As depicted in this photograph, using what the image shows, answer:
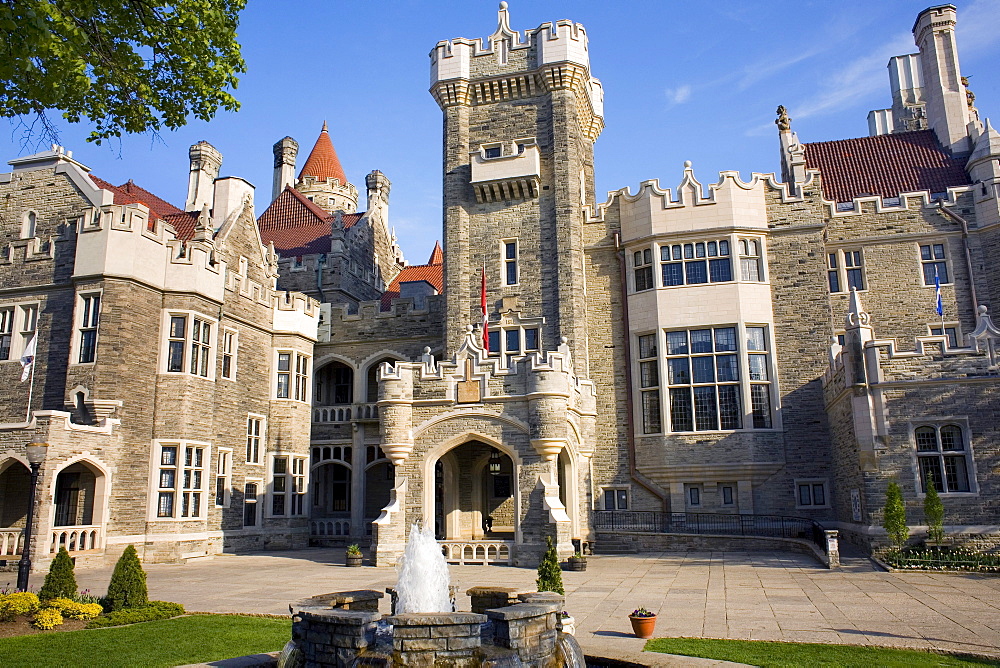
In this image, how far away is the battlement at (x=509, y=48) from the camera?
91.0 ft

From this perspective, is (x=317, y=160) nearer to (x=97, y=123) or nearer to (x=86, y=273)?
(x=86, y=273)

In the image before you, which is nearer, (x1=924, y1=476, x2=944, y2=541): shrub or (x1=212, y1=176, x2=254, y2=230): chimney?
(x1=924, y1=476, x2=944, y2=541): shrub

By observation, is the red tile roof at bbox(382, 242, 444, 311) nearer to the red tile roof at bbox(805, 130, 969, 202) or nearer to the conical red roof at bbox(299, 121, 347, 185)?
the conical red roof at bbox(299, 121, 347, 185)

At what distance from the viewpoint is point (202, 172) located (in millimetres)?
34719

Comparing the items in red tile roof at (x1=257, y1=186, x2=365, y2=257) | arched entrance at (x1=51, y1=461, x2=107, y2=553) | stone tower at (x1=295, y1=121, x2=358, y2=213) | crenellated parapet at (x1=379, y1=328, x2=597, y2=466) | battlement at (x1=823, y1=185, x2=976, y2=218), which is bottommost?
arched entrance at (x1=51, y1=461, x2=107, y2=553)

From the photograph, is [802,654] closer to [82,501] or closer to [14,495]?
[82,501]

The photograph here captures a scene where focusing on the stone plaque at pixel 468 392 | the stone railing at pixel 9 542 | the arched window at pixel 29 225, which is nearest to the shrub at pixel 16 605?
the stone railing at pixel 9 542

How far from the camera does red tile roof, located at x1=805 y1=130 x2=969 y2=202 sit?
96.1 ft

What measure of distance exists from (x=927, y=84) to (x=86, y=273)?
3103 cm

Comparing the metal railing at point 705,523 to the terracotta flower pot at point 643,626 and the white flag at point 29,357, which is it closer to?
the terracotta flower pot at point 643,626

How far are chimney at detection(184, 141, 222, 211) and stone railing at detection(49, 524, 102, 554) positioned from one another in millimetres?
17366

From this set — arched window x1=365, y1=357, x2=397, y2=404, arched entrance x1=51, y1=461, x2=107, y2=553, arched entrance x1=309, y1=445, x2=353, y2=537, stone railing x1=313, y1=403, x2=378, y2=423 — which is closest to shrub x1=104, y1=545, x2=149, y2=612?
arched entrance x1=51, y1=461, x2=107, y2=553

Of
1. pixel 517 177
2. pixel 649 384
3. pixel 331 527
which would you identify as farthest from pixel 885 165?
pixel 331 527

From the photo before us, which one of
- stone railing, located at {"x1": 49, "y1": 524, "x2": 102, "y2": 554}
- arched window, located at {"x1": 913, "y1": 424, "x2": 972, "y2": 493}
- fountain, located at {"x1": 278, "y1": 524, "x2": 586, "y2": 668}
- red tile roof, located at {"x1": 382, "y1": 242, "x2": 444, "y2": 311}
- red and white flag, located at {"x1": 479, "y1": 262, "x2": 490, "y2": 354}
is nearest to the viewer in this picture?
fountain, located at {"x1": 278, "y1": 524, "x2": 586, "y2": 668}
